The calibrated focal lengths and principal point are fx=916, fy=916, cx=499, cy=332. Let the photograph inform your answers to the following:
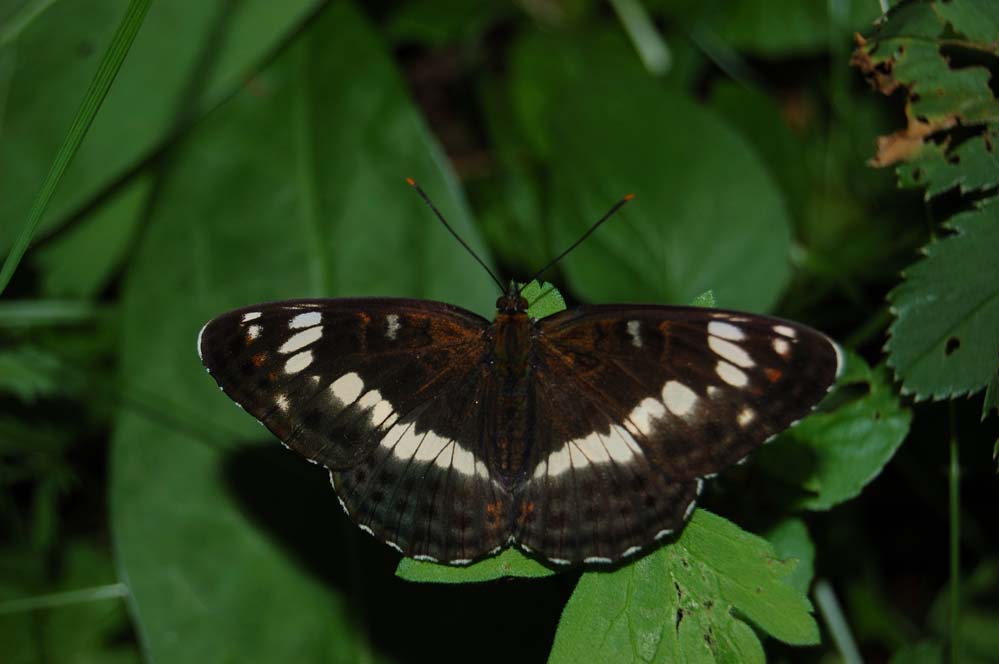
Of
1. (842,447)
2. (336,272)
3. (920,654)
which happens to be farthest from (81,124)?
(920,654)

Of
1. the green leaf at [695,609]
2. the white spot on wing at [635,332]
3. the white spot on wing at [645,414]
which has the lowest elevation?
the green leaf at [695,609]

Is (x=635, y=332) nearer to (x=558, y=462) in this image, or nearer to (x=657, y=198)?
(x=558, y=462)

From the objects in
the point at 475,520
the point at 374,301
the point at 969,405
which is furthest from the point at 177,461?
the point at 969,405

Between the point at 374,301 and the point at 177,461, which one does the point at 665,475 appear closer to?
the point at 374,301

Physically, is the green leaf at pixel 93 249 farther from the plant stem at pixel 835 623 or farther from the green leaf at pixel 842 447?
the plant stem at pixel 835 623

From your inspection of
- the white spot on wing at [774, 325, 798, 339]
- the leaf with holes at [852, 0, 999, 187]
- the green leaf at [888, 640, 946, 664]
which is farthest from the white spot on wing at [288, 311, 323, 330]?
the green leaf at [888, 640, 946, 664]

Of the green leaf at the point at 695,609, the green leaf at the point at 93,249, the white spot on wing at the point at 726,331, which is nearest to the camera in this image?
the green leaf at the point at 695,609

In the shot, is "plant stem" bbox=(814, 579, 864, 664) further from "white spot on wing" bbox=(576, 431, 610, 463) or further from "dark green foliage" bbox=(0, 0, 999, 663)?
"white spot on wing" bbox=(576, 431, 610, 463)

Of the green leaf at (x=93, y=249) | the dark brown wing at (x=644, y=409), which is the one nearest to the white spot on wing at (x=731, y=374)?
the dark brown wing at (x=644, y=409)
